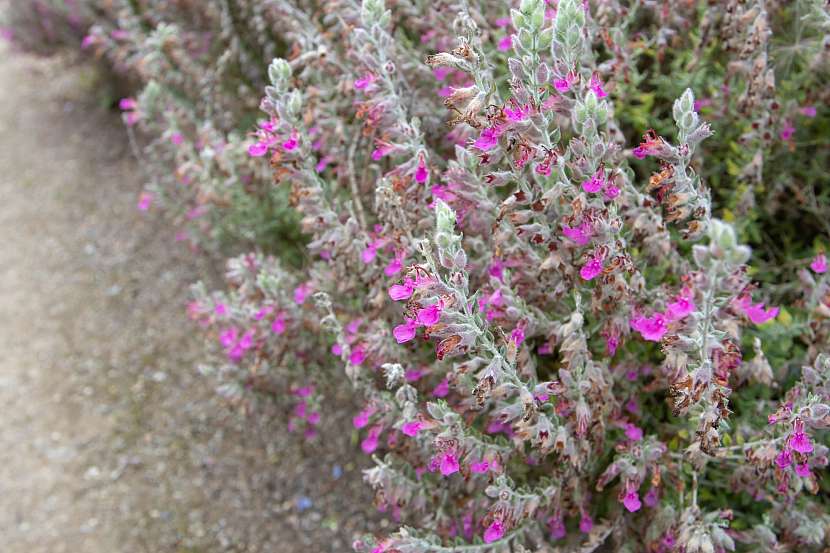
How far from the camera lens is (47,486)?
2980mm

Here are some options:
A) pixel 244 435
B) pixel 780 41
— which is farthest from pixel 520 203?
pixel 244 435

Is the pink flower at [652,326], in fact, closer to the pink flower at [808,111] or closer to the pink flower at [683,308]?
the pink flower at [683,308]

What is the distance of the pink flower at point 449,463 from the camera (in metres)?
1.60

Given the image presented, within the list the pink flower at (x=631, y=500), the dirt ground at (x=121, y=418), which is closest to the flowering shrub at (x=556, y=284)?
the pink flower at (x=631, y=500)

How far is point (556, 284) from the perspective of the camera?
5.90ft

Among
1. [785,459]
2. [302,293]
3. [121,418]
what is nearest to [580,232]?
[785,459]

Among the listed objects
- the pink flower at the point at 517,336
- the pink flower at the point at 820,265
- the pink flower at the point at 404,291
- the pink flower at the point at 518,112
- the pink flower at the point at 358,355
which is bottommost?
the pink flower at the point at 358,355

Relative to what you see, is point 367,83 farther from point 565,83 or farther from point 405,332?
point 405,332

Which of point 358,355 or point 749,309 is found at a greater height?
point 749,309

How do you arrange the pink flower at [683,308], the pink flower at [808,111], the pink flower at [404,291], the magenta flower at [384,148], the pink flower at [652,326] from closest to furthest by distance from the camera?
the pink flower at [683,308]
the pink flower at [404,291]
the pink flower at [652,326]
the magenta flower at [384,148]
the pink flower at [808,111]

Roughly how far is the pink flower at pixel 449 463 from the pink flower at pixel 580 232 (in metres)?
0.54

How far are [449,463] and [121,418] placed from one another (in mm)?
2095

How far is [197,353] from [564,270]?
222 cm

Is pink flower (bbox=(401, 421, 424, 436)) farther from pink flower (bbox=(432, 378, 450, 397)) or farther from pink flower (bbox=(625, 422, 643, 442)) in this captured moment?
pink flower (bbox=(625, 422, 643, 442))
